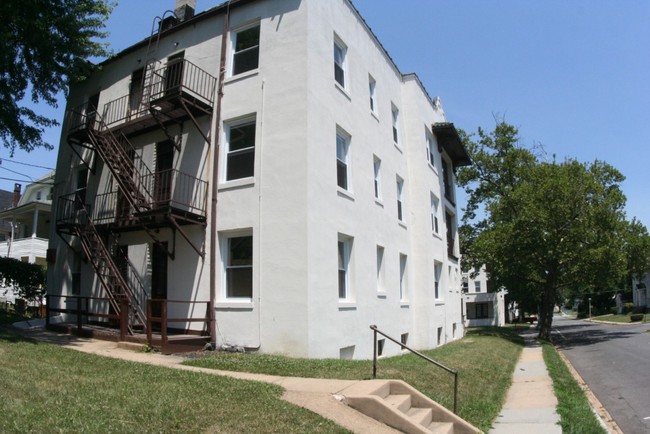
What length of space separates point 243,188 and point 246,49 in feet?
13.2

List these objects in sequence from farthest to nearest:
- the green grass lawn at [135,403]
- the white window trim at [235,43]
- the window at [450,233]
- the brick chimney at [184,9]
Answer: the window at [450,233] → the brick chimney at [184,9] → the white window trim at [235,43] → the green grass lawn at [135,403]

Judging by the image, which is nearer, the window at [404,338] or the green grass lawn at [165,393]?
the green grass lawn at [165,393]

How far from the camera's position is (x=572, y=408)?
9.56 m

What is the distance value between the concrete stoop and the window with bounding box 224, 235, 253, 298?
4.91 meters

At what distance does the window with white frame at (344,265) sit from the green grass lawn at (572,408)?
18.1 feet

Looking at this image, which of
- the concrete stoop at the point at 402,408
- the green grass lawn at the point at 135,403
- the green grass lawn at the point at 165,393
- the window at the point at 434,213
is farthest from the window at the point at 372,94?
the green grass lawn at the point at 135,403

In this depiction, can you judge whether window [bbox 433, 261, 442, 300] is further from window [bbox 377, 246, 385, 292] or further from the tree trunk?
Result: the tree trunk

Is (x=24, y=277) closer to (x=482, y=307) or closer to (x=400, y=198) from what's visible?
(x=400, y=198)

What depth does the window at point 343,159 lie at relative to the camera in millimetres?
13859

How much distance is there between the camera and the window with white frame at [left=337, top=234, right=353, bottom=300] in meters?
13.2

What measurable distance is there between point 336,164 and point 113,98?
8.48 metres

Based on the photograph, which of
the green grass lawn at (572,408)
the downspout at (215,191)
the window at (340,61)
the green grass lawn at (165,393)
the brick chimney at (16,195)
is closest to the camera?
the green grass lawn at (165,393)

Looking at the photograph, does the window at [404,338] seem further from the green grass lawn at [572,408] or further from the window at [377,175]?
the window at [377,175]

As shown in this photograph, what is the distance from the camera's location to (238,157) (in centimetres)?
1278
